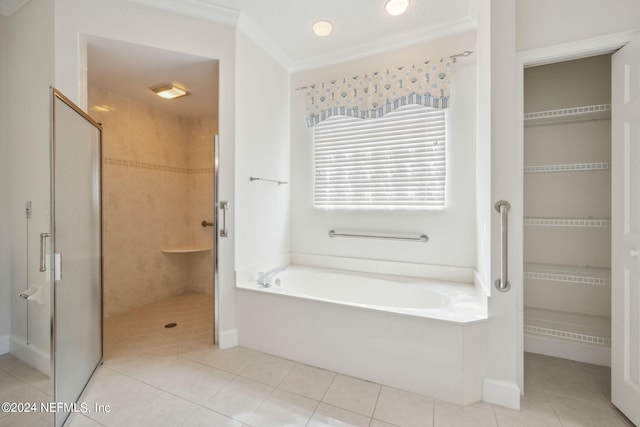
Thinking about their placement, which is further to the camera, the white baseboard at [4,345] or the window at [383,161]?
the window at [383,161]

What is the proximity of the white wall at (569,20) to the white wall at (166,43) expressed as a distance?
1.95m

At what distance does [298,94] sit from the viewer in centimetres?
282

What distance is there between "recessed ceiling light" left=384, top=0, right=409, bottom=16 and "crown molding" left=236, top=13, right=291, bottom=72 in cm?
105

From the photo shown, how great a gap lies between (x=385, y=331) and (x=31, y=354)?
7.98 feet

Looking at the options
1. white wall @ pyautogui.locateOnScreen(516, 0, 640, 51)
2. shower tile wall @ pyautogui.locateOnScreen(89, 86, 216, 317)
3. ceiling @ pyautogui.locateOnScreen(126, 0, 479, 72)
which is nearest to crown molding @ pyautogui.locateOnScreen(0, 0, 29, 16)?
shower tile wall @ pyautogui.locateOnScreen(89, 86, 216, 317)

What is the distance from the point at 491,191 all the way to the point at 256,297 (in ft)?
5.77

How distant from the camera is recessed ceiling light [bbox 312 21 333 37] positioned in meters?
2.18

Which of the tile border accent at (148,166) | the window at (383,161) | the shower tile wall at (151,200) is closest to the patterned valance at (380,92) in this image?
the window at (383,161)

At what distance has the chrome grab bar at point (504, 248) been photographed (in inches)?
58.7

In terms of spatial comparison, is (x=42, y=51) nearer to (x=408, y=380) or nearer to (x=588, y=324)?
(x=408, y=380)

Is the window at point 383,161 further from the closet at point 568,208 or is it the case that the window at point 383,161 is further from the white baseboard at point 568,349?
the white baseboard at point 568,349

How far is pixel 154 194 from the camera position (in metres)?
3.17

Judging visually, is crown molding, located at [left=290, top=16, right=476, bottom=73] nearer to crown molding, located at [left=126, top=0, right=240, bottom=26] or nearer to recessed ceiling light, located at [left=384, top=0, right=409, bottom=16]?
recessed ceiling light, located at [left=384, top=0, right=409, bottom=16]

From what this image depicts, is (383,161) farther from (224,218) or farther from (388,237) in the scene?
(224,218)
